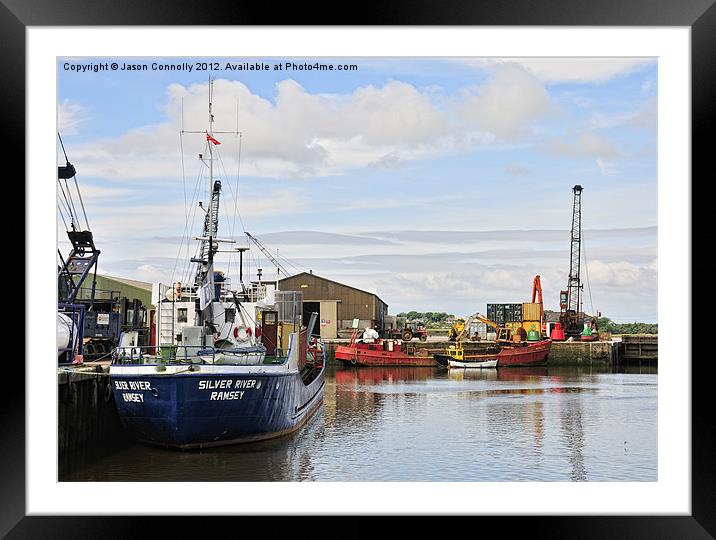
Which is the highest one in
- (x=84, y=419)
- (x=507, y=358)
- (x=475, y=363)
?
(x=84, y=419)

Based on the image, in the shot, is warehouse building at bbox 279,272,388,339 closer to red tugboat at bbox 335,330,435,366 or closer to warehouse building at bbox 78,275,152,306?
red tugboat at bbox 335,330,435,366

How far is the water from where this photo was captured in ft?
46.9

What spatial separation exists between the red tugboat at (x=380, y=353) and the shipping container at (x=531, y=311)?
7.40 m

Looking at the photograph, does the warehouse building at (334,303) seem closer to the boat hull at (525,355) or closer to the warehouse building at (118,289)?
the boat hull at (525,355)

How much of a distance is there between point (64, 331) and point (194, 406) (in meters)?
3.91

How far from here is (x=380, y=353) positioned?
145 feet

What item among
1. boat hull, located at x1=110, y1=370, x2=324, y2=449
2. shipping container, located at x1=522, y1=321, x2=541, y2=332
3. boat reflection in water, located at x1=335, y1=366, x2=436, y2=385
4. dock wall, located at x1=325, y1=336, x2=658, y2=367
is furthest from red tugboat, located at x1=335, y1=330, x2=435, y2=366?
boat hull, located at x1=110, y1=370, x2=324, y2=449

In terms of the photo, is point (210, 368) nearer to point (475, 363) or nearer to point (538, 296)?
point (475, 363)

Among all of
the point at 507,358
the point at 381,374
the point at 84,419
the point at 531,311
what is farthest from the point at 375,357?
the point at 84,419

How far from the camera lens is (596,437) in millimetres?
19109

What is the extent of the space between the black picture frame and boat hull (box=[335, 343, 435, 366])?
34709mm
